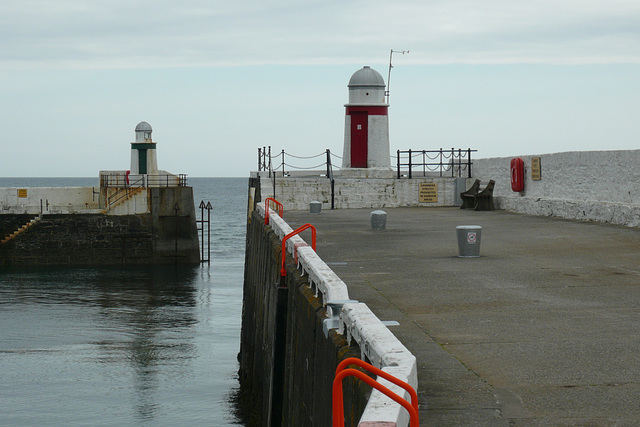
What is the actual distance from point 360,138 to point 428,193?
754 centimetres

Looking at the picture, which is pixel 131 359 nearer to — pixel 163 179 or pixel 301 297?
pixel 301 297

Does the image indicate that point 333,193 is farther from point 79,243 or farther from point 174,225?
point 79,243

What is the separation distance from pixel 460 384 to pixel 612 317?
9.82 feet

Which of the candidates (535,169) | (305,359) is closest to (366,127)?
(535,169)

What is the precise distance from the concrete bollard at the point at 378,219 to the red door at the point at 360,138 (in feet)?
56.0

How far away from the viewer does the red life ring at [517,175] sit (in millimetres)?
24141

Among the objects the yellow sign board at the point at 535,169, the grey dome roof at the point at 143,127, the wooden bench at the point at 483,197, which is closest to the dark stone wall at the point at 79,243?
the grey dome roof at the point at 143,127

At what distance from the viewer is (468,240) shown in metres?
13.1

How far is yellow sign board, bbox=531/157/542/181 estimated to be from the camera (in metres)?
23.1

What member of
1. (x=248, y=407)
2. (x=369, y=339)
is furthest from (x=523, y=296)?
(x=248, y=407)

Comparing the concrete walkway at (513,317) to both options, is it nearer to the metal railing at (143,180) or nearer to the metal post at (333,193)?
the metal post at (333,193)

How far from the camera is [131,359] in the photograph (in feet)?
70.6

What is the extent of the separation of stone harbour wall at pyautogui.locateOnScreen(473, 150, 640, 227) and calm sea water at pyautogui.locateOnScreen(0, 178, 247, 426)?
916 centimetres

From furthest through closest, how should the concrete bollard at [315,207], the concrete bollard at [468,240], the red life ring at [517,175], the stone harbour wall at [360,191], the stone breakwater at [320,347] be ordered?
the stone harbour wall at [360,191]
the concrete bollard at [315,207]
the red life ring at [517,175]
the concrete bollard at [468,240]
the stone breakwater at [320,347]
